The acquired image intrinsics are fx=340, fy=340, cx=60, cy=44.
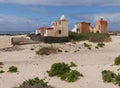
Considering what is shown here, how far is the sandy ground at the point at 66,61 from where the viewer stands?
15312 mm

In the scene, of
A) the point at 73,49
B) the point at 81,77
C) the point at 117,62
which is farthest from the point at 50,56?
the point at 81,77

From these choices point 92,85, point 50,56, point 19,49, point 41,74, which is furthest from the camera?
point 19,49

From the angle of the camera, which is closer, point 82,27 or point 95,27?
point 82,27

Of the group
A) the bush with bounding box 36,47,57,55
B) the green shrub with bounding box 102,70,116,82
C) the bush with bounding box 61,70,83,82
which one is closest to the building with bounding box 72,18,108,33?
the bush with bounding box 36,47,57,55

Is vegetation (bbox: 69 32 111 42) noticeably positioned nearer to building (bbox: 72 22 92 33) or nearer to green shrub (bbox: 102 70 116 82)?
building (bbox: 72 22 92 33)

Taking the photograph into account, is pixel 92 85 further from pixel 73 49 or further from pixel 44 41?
pixel 44 41

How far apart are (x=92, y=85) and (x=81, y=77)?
1.47 m

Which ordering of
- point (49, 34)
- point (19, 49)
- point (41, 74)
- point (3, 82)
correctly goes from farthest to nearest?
point (49, 34) < point (19, 49) < point (41, 74) < point (3, 82)

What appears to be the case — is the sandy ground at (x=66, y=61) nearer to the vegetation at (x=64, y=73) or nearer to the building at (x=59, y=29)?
the vegetation at (x=64, y=73)

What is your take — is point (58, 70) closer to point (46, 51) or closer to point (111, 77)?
point (111, 77)

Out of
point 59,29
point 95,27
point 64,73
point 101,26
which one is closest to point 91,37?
→ point 59,29

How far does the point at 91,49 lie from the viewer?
3669cm

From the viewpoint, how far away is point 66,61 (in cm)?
2830

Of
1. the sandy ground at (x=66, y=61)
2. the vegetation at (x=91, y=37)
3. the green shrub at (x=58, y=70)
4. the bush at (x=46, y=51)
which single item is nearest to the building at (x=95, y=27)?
the vegetation at (x=91, y=37)
